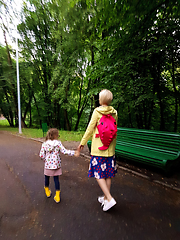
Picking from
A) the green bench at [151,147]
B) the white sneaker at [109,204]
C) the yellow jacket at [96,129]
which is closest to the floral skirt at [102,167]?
the yellow jacket at [96,129]

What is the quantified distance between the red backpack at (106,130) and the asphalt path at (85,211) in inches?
43.2

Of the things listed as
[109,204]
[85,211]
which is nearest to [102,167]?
[109,204]

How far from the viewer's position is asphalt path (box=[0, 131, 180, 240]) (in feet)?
6.09

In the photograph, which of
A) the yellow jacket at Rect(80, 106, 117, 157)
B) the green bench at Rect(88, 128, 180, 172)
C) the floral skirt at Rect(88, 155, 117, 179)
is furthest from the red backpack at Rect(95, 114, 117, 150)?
the green bench at Rect(88, 128, 180, 172)

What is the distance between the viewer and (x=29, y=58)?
52.2ft

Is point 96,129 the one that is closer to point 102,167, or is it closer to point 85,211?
point 102,167

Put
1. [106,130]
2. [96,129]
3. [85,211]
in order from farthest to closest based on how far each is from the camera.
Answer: [85,211]
[96,129]
[106,130]

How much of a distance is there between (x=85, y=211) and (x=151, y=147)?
8.49ft

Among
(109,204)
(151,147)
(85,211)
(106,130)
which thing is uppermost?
(106,130)

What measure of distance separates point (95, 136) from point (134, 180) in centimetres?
193

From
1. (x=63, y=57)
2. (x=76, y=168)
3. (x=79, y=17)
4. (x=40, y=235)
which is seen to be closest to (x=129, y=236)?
(x=40, y=235)

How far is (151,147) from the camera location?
13.0 ft

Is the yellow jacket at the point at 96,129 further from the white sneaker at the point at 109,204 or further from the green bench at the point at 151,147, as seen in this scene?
the green bench at the point at 151,147

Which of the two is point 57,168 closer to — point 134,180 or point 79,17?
point 134,180
